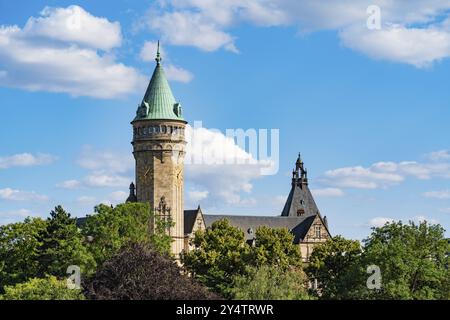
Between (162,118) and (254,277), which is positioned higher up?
(162,118)

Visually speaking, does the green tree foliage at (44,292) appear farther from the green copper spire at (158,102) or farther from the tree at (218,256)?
the green copper spire at (158,102)

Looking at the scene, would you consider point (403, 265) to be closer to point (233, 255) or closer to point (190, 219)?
point (233, 255)

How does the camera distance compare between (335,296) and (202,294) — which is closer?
(202,294)

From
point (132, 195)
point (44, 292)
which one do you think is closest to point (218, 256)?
point (132, 195)

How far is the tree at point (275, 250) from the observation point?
95.6 metres

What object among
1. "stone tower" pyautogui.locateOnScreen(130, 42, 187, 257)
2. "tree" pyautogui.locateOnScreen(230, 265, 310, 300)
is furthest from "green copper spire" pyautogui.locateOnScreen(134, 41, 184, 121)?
"tree" pyautogui.locateOnScreen(230, 265, 310, 300)

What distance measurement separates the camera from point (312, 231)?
136m

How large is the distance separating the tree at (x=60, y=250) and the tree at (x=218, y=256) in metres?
11.9

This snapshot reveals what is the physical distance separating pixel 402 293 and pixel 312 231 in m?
67.0

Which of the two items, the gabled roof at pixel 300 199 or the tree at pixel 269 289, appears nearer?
the tree at pixel 269 289

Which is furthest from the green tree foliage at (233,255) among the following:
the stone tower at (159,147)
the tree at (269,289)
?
the tree at (269,289)
